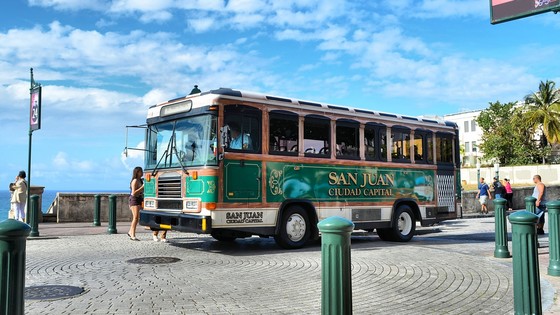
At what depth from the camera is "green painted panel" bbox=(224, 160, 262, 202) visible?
33.9ft

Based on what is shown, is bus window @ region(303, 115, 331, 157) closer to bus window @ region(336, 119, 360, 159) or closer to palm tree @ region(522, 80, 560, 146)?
bus window @ region(336, 119, 360, 159)

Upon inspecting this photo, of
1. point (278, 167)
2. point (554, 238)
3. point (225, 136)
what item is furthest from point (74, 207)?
point (554, 238)

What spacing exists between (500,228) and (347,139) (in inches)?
165

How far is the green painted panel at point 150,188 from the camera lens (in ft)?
38.5

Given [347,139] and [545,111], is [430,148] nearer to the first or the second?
[347,139]

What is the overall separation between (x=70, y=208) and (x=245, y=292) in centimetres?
1482

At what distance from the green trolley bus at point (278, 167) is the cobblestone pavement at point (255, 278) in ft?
2.54

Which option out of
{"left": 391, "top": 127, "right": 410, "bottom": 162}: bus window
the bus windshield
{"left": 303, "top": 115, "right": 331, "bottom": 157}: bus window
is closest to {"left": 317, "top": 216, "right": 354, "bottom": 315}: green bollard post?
the bus windshield

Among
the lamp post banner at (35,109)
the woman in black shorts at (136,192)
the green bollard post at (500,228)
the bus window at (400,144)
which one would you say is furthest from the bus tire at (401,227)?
the lamp post banner at (35,109)

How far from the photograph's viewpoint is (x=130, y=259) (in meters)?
9.79

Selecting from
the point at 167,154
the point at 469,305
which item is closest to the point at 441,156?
the point at 167,154

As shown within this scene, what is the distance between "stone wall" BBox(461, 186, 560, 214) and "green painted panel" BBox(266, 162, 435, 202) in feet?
41.3

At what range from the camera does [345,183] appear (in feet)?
41.1

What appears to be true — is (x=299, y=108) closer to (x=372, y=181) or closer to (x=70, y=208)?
(x=372, y=181)
